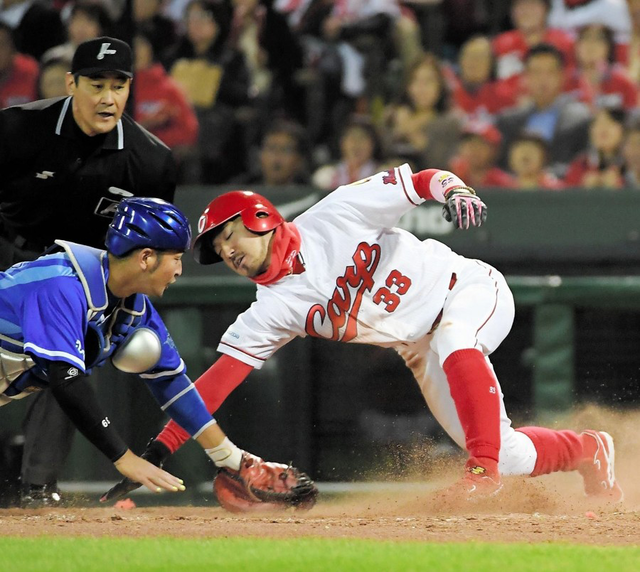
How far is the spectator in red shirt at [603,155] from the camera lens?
830cm

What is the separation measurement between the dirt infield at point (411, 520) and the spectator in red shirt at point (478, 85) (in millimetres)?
3742

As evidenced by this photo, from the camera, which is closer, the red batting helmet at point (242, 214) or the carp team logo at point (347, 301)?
the red batting helmet at point (242, 214)

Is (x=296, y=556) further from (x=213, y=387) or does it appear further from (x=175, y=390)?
(x=213, y=387)

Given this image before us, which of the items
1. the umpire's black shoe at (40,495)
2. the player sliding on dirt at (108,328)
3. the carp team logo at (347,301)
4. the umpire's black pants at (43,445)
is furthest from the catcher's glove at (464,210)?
the umpire's black shoe at (40,495)

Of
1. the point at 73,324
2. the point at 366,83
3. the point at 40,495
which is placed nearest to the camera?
the point at 73,324

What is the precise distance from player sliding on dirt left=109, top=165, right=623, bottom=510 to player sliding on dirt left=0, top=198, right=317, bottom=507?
360 mm

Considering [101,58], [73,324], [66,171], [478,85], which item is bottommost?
[73,324]

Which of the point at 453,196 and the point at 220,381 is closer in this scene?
the point at 453,196

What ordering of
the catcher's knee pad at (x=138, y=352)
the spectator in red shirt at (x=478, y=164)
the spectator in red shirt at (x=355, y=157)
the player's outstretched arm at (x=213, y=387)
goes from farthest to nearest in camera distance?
1. the spectator in red shirt at (x=355, y=157)
2. the spectator in red shirt at (x=478, y=164)
3. the player's outstretched arm at (x=213, y=387)
4. the catcher's knee pad at (x=138, y=352)

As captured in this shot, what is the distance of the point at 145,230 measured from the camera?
4.34m

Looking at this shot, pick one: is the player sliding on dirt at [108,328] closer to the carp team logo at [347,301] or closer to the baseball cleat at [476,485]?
the carp team logo at [347,301]

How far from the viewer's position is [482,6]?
926 cm

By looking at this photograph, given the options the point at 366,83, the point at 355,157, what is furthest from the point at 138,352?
the point at 366,83

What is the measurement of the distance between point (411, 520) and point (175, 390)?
42.5 inches
